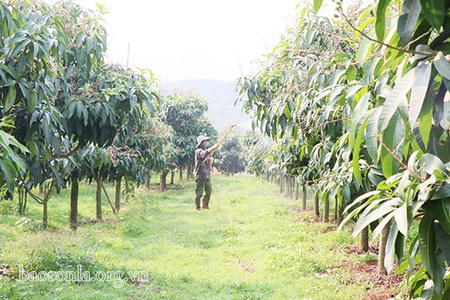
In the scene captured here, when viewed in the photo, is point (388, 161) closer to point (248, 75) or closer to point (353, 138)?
point (353, 138)

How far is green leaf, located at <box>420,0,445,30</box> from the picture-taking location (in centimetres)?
84

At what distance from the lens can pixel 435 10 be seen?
0.85 m

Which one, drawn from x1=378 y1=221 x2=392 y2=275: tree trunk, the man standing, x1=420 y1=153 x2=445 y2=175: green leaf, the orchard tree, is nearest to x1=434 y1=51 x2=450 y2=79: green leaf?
x1=420 y1=153 x2=445 y2=175: green leaf

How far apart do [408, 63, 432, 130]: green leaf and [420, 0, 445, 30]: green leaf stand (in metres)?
0.09

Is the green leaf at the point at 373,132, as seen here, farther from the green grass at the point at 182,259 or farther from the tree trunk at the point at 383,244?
the tree trunk at the point at 383,244

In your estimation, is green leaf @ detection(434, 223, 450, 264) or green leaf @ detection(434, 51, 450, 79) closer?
green leaf @ detection(434, 51, 450, 79)

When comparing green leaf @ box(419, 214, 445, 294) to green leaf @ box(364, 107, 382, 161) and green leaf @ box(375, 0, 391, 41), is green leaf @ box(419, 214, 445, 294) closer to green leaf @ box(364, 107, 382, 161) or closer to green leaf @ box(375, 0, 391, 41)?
green leaf @ box(364, 107, 382, 161)

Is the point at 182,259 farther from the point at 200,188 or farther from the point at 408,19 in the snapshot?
the point at 200,188

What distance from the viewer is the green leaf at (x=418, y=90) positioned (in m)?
0.80

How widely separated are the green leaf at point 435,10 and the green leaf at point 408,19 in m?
0.03

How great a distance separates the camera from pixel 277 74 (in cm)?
432

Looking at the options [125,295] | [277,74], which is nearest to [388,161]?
[125,295]

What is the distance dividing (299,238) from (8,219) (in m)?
4.91

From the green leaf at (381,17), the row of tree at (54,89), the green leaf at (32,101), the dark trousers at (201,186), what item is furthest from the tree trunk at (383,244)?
the dark trousers at (201,186)
